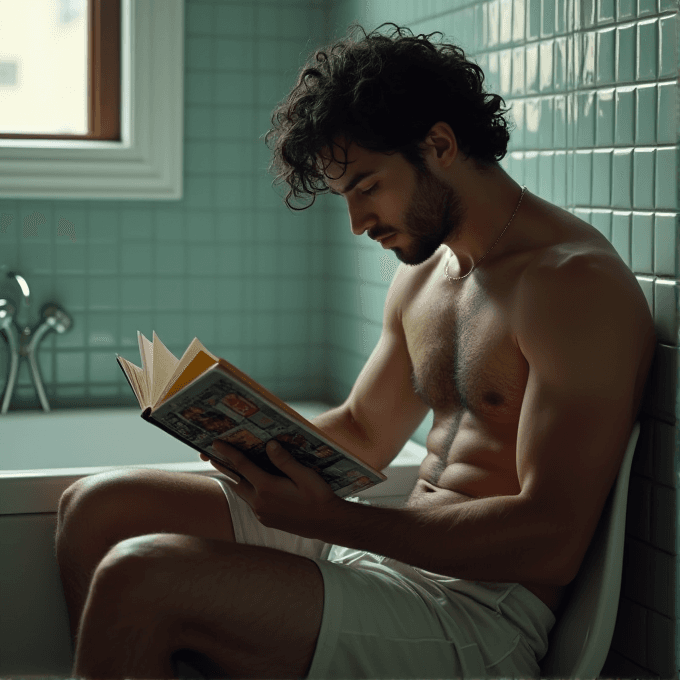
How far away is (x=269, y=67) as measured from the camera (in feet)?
8.81

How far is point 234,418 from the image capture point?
115 centimetres

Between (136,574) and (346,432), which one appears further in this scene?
(346,432)

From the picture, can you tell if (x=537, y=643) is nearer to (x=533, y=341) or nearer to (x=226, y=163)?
(x=533, y=341)

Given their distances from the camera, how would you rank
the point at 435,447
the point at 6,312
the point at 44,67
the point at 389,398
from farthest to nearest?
the point at 44,67 < the point at 6,312 < the point at 389,398 < the point at 435,447

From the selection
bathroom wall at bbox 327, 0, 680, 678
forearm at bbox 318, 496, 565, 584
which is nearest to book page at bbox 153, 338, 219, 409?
forearm at bbox 318, 496, 565, 584

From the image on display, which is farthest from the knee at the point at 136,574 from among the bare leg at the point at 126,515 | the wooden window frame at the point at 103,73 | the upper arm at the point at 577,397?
the wooden window frame at the point at 103,73

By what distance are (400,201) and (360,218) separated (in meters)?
0.06

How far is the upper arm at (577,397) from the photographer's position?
1214 millimetres

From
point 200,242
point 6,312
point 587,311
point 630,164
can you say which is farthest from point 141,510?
point 200,242

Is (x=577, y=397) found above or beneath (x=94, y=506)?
above

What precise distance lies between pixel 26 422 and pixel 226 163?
→ 0.87m

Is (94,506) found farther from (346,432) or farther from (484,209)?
(484,209)

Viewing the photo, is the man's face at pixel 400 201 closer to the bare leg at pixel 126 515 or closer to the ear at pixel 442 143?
the ear at pixel 442 143

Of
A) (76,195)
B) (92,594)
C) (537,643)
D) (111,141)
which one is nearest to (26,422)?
(76,195)
